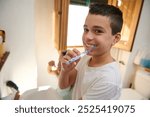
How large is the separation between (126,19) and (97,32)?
79cm

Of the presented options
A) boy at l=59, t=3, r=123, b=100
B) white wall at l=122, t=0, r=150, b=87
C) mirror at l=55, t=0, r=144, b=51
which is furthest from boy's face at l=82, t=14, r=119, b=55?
white wall at l=122, t=0, r=150, b=87

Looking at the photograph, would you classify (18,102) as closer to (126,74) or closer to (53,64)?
(53,64)

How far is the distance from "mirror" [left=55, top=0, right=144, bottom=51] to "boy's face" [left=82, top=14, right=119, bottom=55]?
48 cm

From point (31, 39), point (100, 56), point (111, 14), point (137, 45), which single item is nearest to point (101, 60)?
point (100, 56)

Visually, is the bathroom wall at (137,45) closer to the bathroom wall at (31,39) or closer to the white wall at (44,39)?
the bathroom wall at (31,39)

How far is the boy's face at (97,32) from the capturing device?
0.43 meters

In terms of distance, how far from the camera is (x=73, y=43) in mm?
1109

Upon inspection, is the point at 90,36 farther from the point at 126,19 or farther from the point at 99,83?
the point at 126,19

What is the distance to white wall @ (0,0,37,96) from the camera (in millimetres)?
770

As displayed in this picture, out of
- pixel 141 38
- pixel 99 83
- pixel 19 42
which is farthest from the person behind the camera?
pixel 141 38

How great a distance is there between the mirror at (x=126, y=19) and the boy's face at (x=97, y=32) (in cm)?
48

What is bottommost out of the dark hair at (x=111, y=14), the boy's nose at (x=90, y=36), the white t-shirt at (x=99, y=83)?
the white t-shirt at (x=99, y=83)

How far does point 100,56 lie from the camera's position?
0.50 metres

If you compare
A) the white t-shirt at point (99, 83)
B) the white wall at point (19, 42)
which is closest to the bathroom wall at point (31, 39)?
the white wall at point (19, 42)
